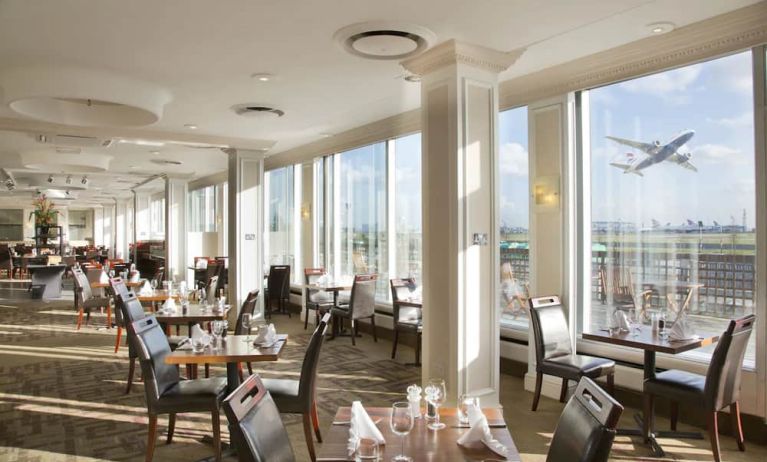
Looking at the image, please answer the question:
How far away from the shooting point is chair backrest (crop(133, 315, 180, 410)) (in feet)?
10.8

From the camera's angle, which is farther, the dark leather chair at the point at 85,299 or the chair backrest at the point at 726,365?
the dark leather chair at the point at 85,299

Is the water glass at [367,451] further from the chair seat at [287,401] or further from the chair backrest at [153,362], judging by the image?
the chair backrest at [153,362]

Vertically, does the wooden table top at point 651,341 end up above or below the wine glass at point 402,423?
below

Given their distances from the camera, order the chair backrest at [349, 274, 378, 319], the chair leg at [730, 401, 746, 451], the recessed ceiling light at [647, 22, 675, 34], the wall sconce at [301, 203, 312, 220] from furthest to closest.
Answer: the wall sconce at [301, 203, 312, 220] < the chair backrest at [349, 274, 378, 319] < the recessed ceiling light at [647, 22, 675, 34] < the chair leg at [730, 401, 746, 451]

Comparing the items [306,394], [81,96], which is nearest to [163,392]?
[306,394]

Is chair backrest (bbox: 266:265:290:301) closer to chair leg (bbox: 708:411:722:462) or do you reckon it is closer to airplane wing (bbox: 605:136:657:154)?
airplane wing (bbox: 605:136:657:154)

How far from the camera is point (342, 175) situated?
28.5 ft

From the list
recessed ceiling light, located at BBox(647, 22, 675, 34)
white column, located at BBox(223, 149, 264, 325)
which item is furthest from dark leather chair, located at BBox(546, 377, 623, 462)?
white column, located at BBox(223, 149, 264, 325)

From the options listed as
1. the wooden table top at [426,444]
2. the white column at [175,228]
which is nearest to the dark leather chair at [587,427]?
the wooden table top at [426,444]

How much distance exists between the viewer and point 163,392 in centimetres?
339

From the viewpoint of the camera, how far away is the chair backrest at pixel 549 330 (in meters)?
4.34

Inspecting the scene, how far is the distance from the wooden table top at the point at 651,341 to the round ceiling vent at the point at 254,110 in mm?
4223

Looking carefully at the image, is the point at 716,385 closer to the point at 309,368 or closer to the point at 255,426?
the point at 309,368

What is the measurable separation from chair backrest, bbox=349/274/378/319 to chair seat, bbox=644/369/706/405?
3.78m
